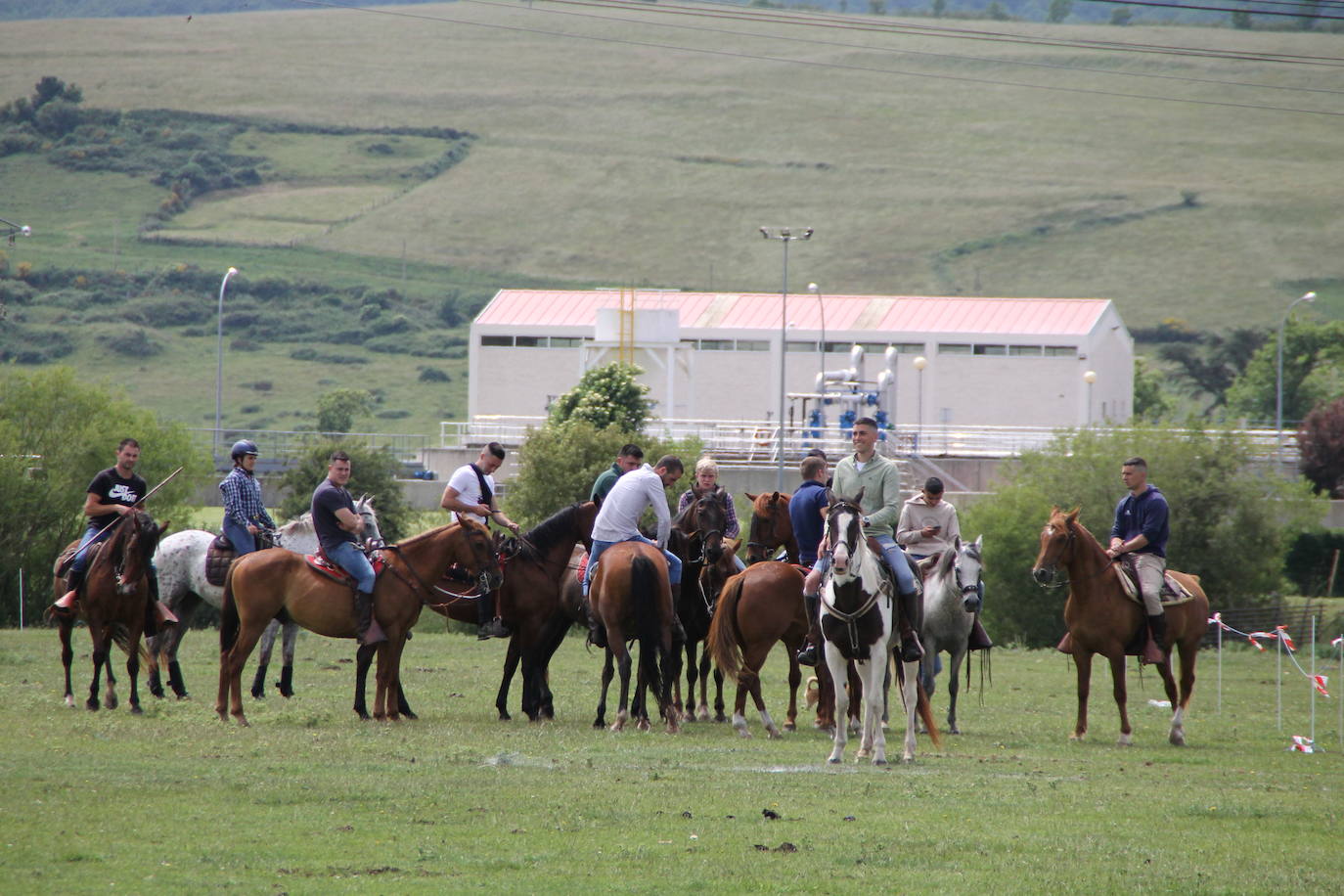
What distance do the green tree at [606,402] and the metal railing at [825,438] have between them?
1413mm

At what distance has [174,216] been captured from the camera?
163 m

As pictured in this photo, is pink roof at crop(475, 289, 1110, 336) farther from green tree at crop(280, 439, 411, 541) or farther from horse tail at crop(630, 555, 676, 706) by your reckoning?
horse tail at crop(630, 555, 676, 706)

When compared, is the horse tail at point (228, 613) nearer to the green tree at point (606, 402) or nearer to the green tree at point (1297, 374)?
the green tree at point (606, 402)

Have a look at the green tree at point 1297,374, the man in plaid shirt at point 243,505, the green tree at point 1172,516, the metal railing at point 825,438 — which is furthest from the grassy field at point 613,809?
the green tree at point 1297,374

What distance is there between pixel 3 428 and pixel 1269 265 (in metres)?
137

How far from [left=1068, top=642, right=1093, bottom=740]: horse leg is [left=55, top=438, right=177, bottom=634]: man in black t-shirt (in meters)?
9.06

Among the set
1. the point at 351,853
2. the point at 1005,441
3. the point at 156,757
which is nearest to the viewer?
the point at 351,853

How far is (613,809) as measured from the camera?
34.0ft

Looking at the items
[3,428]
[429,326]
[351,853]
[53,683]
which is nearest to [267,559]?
[53,683]

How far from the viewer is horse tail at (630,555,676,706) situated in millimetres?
14695

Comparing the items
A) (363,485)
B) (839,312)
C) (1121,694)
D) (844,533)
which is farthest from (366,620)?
(839,312)

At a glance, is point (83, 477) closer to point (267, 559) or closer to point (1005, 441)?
point (267, 559)

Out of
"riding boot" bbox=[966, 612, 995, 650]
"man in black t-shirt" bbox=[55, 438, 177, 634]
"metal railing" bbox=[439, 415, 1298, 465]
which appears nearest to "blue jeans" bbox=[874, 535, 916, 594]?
"riding boot" bbox=[966, 612, 995, 650]

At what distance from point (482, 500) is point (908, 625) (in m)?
5.04
